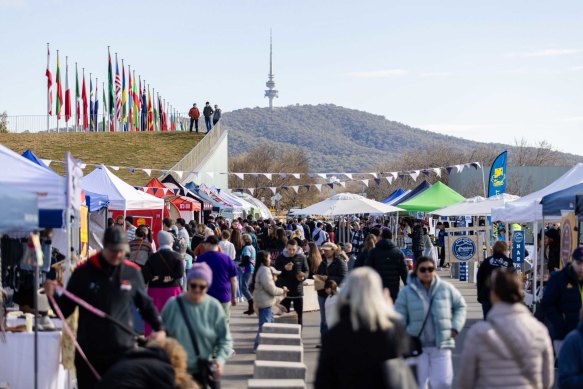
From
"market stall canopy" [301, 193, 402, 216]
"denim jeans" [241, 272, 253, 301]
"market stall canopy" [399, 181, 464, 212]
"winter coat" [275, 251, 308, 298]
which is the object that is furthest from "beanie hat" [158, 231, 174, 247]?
"market stall canopy" [399, 181, 464, 212]

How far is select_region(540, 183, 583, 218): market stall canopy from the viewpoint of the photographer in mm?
14062

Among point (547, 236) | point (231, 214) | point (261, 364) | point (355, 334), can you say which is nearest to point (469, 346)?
point (355, 334)

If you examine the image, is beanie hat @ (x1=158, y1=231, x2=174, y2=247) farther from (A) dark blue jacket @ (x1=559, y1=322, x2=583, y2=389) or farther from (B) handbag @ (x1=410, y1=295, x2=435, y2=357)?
(A) dark blue jacket @ (x1=559, y1=322, x2=583, y2=389)

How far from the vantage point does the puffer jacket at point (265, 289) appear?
14.3 meters

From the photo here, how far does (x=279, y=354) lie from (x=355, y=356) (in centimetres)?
601

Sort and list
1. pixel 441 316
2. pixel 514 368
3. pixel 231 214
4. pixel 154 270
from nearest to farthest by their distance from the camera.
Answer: pixel 514 368, pixel 441 316, pixel 154 270, pixel 231 214

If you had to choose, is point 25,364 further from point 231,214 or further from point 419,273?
point 231,214

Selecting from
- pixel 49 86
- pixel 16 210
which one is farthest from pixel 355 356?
pixel 49 86

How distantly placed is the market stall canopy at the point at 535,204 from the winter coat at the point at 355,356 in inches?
458

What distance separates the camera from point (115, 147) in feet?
213

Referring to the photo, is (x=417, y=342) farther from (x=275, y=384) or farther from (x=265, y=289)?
(x=265, y=289)

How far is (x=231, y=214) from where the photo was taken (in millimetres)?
44344

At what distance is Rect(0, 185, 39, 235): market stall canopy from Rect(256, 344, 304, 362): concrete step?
3783 mm

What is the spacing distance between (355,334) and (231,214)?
128 ft
